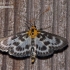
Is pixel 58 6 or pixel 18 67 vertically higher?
pixel 58 6

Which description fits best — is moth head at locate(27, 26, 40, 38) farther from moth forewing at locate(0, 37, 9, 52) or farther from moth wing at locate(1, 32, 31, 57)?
moth forewing at locate(0, 37, 9, 52)

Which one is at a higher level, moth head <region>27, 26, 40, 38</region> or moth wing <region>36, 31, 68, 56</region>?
moth head <region>27, 26, 40, 38</region>

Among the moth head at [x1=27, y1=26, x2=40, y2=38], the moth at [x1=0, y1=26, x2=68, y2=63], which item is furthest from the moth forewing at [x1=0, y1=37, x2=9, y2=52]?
the moth head at [x1=27, y1=26, x2=40, y2=38]

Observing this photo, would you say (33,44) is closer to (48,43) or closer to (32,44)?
(32,44)

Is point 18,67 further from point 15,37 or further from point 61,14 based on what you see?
point 61,14

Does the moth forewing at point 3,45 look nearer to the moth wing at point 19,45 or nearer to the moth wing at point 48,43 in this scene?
the moth wing at point 19,45

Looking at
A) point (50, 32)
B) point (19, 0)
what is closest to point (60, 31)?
point (50, 32)

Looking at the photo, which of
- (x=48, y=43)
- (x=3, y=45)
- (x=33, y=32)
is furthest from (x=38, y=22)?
(x=3, y=45)
